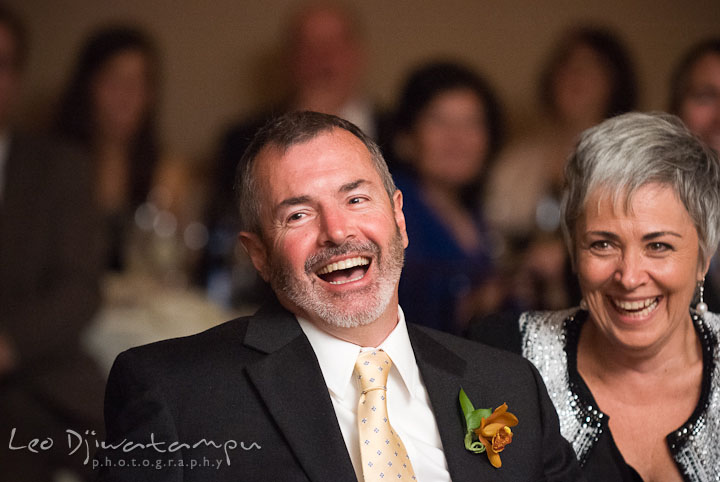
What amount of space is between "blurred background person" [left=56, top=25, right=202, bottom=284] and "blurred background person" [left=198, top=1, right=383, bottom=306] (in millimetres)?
172

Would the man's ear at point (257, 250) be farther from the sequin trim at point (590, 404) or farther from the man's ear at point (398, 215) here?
the sequin trim at point (590, 404)

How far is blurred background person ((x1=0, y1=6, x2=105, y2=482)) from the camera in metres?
3.88

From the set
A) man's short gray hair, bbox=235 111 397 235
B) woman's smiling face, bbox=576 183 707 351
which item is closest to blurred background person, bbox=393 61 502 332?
woman's smiling face, bbox=576 183 707 351

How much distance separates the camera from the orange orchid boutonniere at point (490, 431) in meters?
1.91

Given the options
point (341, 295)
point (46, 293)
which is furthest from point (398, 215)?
point (46, 293)

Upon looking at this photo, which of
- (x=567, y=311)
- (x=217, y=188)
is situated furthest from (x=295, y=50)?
(x=567, y=311)

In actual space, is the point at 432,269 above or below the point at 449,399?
above

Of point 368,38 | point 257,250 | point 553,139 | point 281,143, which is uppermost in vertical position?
point 368,38

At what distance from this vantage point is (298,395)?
186 centimetres

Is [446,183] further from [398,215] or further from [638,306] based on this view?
[398,215]

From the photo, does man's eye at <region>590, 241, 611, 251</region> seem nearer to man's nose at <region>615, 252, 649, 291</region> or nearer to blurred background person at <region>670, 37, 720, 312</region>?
man's nose at <region>615, 252, 649, 291</region>

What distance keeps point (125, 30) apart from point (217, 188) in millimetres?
1120

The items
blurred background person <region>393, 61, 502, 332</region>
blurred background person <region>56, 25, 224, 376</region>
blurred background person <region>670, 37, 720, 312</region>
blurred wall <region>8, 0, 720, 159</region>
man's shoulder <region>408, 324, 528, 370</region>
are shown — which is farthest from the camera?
blurred wall <region>8, 0, 720, 159</region>

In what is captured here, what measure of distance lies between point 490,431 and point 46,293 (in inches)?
102
